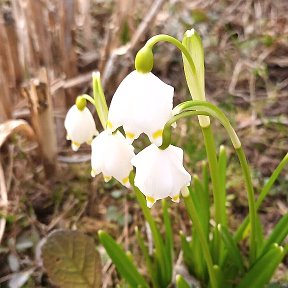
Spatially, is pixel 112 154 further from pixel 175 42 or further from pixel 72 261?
pixel 72 261

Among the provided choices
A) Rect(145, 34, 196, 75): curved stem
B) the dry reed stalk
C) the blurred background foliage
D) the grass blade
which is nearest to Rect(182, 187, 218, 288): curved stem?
the grass blade

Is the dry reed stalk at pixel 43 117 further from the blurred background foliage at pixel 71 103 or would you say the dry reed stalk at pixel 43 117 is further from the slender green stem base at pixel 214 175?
the slender green stem base at pixel 214 175

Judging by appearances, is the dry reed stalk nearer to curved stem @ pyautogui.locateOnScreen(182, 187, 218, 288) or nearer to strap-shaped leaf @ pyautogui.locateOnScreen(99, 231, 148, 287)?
strap-shaped leaf @ pyautogui.locateOnScreen(99, 231, 148, 287)

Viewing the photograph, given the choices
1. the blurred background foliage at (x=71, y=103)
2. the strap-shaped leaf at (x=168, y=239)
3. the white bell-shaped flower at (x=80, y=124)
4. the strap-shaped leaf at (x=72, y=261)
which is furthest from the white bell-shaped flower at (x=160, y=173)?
the blurred background foliage at (x=71, y=103)

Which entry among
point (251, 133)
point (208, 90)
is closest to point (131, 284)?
point (251, 133)

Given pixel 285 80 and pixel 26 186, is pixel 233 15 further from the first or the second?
pixel 26 186

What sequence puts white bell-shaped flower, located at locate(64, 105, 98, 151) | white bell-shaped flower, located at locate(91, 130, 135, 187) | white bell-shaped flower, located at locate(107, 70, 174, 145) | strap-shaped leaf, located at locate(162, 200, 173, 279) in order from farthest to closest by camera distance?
1. strap-shaped leaf, located at locate(162, 200, 173, 279)
2. white bell-shaped flower, located at locate(64, 105, 98, 151)
3. white bell-shaped flower, located at locate(91, 130, 135, 187)
4. white bell-shaped flower, located at locate(107, 70, 174, 145)

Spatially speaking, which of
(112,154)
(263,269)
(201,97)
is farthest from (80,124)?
(263,269)
